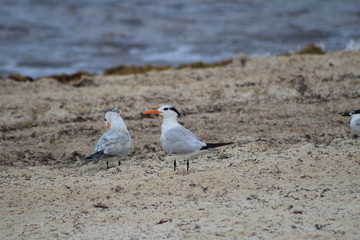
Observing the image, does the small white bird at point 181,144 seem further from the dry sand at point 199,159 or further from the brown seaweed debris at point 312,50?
the brown seaweed debris at point 312,50

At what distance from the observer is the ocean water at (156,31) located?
17547mm

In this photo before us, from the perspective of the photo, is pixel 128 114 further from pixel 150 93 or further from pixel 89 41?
pixel 89 41

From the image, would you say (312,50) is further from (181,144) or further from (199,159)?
(181,144)

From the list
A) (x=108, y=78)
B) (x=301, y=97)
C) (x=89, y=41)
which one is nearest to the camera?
(x=301, y=97)

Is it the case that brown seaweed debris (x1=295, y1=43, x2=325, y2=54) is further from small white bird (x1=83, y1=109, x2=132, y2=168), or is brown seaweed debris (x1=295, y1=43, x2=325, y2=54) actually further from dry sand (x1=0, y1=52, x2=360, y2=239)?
small white bird (x1=83, y1=109, x2=132, y2=168)

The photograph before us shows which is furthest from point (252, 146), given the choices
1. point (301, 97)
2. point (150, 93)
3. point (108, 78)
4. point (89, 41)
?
point (89, 41)

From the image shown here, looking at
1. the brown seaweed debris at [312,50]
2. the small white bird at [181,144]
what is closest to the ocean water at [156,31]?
the brown seaweed debris at [312,50]

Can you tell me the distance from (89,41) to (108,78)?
8.72 meters

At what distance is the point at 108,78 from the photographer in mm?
11961

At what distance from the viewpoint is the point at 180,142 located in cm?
698

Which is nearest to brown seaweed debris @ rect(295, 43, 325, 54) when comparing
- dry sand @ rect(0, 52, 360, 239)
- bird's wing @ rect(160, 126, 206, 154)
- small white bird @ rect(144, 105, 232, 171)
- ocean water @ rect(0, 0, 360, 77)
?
ocean water @ rect(0, 0, 360, 77)

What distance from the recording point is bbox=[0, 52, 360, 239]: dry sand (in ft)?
17.9

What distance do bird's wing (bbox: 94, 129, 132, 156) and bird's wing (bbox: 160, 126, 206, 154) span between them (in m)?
0.54

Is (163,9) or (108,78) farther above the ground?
(163,9)
